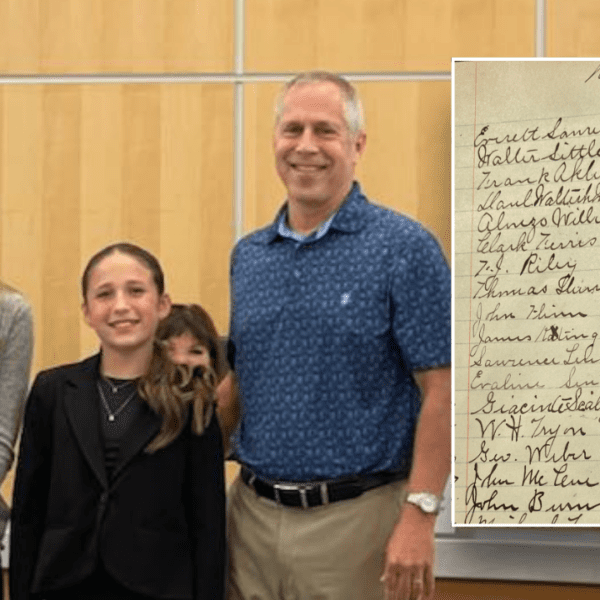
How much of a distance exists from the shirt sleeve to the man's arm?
3cm

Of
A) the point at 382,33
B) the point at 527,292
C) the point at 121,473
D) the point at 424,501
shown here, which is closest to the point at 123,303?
the point at 121,473

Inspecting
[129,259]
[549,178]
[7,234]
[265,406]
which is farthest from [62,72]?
[265,406]

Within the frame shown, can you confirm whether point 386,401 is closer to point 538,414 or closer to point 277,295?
point 277,295

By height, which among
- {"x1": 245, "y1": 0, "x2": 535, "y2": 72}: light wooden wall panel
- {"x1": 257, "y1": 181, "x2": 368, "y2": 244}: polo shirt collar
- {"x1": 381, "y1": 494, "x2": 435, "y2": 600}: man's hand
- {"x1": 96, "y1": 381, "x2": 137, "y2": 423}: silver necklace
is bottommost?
{"x1": 381, "y1": 494, "x2": 435, "y2": 600}: man's hand

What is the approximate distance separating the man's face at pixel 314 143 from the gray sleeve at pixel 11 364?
0.53 meters

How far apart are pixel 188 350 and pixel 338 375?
462mm

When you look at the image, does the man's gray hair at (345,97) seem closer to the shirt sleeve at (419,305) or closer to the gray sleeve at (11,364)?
the shirt sleeve at (419,305)

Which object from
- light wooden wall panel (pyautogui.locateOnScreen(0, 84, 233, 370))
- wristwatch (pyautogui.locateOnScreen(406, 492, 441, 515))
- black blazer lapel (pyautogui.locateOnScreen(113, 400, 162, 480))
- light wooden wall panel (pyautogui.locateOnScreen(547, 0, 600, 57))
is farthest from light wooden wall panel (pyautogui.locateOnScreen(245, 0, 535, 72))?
wristwatch (pyautogui.locateOnScreen(406, 492, 441, 515))

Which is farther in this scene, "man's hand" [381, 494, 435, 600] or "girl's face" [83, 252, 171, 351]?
"girl's face" [83, 252, 171, 351]

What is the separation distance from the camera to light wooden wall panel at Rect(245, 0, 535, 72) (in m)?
3.76

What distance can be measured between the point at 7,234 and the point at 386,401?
6.06ft

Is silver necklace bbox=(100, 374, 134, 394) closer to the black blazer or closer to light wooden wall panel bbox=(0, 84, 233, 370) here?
the black blazer

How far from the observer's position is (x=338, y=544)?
238 cm

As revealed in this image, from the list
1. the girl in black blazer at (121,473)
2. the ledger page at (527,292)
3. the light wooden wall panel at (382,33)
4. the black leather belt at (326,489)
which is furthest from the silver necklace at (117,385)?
the light wooden wall panel at (382,33)
